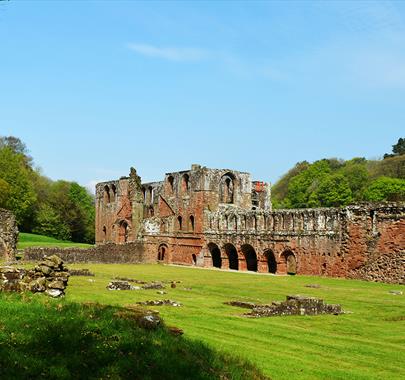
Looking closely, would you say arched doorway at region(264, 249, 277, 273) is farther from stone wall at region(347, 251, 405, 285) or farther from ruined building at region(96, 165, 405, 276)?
stone wall at region(347, 251, 405, 285)

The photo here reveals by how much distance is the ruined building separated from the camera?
3397 centimetres

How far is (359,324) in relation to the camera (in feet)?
54.7

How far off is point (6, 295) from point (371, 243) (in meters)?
24.5

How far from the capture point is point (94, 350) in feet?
30.3

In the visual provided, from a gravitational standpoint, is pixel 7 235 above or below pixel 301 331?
above

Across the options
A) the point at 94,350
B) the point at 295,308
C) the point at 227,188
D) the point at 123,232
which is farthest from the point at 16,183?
the point at 94,350

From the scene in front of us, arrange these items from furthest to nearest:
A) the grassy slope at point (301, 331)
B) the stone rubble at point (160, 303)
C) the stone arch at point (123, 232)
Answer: the stone arch at point (123, 232) < the stone rubble at point (160, 303) < the grassy slope at point (301, 331)

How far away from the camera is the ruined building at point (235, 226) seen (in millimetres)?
33969

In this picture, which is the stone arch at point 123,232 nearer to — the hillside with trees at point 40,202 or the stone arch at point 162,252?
the stone arch at point 162,252

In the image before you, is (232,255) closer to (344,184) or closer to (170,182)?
(170,182)

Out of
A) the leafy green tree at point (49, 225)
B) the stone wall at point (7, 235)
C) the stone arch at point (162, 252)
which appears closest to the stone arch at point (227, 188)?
the stone arch at point (162, 252)

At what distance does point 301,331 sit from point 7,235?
2782 centimetres

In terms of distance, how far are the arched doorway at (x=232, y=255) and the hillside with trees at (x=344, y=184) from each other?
2895 cm

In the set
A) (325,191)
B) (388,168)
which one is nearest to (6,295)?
(325,191)
